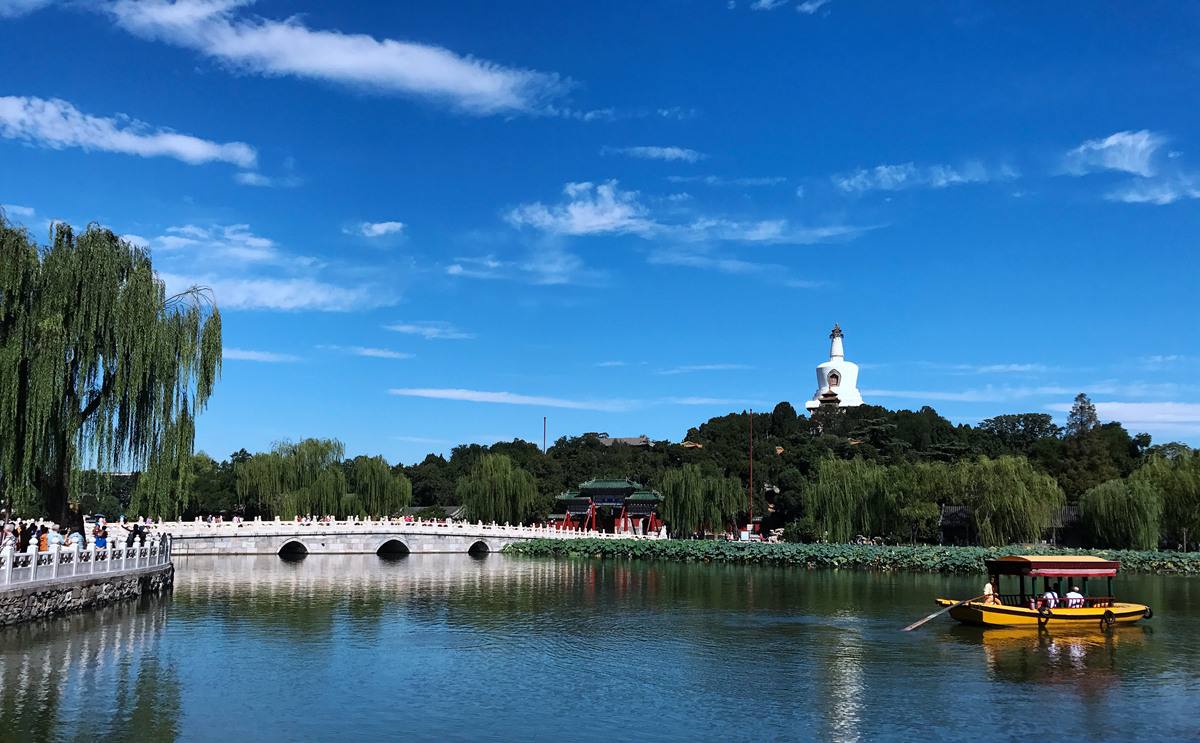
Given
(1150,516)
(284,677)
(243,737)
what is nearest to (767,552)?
(1150,516)

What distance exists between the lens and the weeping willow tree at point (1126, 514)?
3703 centimetres

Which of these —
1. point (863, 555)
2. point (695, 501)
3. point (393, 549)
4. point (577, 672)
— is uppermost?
point (695, 501)

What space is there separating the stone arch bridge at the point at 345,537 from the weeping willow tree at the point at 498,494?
4.11m

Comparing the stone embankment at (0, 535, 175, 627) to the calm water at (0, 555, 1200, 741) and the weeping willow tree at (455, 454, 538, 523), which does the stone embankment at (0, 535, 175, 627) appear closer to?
the calm water at (0, 555, 1200, 741)

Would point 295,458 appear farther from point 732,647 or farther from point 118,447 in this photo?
point 732,647

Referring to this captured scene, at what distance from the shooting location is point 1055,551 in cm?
3434

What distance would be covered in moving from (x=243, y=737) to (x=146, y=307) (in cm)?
1220

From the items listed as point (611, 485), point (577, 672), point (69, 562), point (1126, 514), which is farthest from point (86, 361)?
point (611, 485)

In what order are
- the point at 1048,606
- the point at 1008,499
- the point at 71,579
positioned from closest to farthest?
the point at 71,579 → the point at 1048,606 → the point at 1008,499

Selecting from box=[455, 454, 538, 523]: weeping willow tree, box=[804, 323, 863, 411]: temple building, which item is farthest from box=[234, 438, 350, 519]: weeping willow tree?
box=[804, 323, 863, 411]: temple building

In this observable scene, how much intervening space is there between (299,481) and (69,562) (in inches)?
1171

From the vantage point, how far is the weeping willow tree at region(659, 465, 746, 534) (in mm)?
49750

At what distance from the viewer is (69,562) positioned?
18.2m

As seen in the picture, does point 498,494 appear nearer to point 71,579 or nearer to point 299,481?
point 299,481
